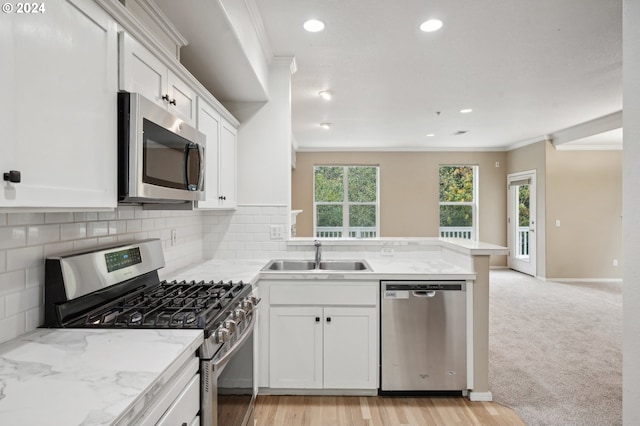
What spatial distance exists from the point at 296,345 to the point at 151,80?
183cm

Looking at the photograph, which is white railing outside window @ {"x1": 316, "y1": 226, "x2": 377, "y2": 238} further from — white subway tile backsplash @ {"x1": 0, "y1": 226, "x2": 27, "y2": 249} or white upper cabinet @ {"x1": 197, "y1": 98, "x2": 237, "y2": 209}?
white subway tile backsplash @ {"x1": 0, "y1": 226, "x2": 27, "y2": 249}

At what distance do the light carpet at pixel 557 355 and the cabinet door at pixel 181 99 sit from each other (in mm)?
2774

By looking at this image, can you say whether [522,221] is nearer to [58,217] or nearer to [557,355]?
[557,355]

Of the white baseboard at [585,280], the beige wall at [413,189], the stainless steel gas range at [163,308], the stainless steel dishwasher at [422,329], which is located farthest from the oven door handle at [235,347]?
the white baseboard at [585,280]

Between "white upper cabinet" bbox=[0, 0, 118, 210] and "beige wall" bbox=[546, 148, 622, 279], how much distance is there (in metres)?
7.06

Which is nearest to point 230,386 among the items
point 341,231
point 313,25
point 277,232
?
point 277,232

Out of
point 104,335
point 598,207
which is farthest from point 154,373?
point 598,207

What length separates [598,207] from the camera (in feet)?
20.6

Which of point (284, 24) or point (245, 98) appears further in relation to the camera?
point (245, 98)

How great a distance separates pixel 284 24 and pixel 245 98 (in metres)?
0.71

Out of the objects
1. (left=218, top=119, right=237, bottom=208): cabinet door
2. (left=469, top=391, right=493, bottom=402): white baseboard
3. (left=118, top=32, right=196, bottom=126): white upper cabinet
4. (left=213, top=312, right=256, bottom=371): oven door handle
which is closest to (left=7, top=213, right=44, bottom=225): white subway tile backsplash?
(left=118, top=32, right=196, bottom=126): white upper cabinet

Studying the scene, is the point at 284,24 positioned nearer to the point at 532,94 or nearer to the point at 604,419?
the point at 532,94

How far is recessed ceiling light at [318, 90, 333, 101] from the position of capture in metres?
3.94

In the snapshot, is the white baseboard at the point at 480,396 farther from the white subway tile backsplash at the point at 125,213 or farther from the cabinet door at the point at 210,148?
the white subway tile backsplash at the point at 125,213
